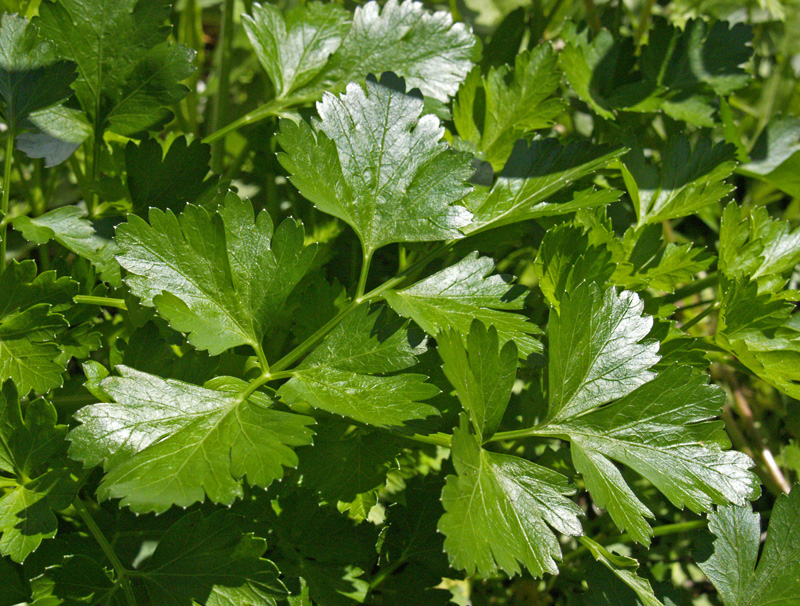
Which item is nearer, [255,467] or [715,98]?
[255,467]

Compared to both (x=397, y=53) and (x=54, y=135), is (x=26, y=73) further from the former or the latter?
(x=397, y=53)

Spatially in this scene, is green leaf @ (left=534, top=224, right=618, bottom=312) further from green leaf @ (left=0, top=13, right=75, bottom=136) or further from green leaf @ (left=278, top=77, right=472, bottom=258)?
green leaf @ (left=0, top=13, right=75, bottom=136)

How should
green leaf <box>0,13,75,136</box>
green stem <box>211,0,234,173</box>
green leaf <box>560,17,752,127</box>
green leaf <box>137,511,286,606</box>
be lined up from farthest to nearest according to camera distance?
green stem <box>211,0,234,173</box> < green leaf <box>560,17,752,127</box> < green leaf <box>0,13,75,136</box> < green leaf <box>137,511,286,606</box>

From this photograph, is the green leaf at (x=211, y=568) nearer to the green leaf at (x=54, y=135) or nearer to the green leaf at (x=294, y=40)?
the green leaf at (x=54, y=135)

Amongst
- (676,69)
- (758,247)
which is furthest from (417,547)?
(676,69)

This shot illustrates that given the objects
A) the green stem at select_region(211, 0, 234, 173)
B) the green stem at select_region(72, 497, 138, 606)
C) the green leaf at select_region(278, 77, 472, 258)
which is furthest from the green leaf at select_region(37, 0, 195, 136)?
the green stem at select_region(72, 497, 138, 606)

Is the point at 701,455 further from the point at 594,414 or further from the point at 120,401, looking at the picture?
the point at 120,401

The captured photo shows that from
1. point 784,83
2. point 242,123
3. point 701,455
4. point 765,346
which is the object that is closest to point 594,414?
point 701,455
